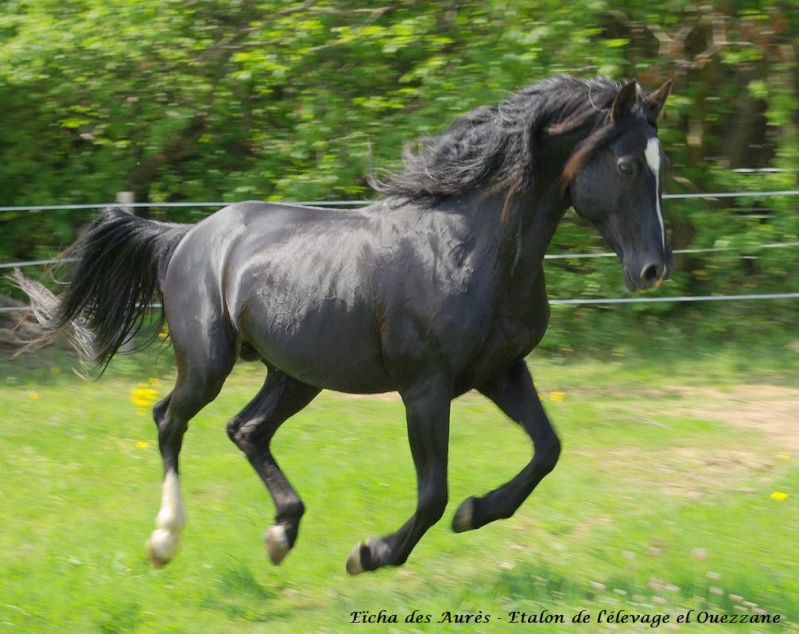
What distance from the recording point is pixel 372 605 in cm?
441

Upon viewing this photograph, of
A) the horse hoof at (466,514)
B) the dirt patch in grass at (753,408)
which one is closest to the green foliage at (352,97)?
the dirt patch in grass at (753,408)

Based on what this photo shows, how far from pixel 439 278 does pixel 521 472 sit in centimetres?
85

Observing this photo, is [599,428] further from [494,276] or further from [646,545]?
[494,276]

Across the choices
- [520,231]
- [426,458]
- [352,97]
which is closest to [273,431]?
[426,458]

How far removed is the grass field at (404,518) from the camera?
14.3ft

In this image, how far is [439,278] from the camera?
430cm

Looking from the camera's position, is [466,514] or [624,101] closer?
[624,101]

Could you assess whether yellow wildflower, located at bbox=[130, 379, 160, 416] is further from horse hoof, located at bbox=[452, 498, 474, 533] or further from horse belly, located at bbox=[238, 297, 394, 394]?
horse hoof, located at bbox=[452, 498, 474, 533]

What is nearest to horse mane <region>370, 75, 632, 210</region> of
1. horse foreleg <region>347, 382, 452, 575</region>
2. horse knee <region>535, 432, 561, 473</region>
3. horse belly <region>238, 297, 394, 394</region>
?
horse belly <region>238, 297, 394, 394</region>

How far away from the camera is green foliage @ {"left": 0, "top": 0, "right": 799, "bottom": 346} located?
30.9 ft

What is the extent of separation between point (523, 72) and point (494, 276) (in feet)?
17.9

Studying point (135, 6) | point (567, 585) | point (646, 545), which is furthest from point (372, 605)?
point (135, 6)

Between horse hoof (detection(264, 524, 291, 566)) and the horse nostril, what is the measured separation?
1907 mm

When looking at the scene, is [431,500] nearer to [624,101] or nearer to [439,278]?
[439,278]
